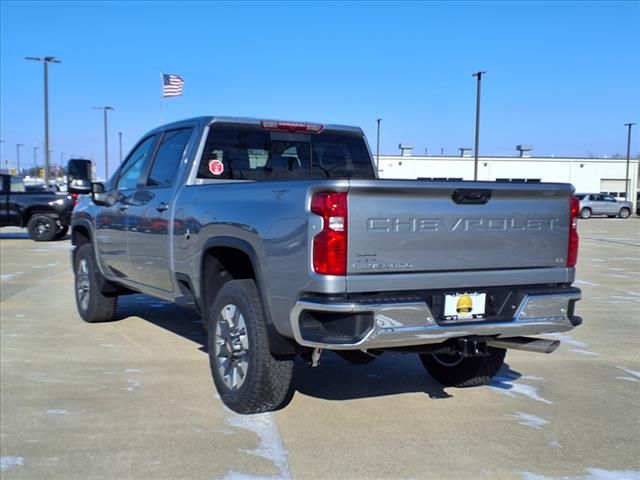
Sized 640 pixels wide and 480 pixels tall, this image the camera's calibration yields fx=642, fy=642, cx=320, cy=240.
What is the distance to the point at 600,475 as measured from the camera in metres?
3.47

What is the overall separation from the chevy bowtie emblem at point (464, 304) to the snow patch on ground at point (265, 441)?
4.27 ft

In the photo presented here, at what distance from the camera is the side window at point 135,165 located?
6.07 m

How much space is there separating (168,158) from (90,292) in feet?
7.25

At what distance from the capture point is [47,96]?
108ft

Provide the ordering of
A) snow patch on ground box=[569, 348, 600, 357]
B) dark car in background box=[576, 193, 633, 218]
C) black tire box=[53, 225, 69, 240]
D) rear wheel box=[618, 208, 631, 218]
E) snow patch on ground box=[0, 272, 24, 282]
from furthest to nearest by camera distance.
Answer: rear wheel box=[618, 208, 631, 218] < dark car in background box=[576, 193, 633, 218] < black tire box=[53, 225, 69, 240] < snow patch on ground box=[0, 272, 24, 282] < snow patch on ground box=[569, 348, 600, 357]

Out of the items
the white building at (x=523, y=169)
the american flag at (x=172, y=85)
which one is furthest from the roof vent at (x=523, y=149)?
the american flag at (x=172, y=85)

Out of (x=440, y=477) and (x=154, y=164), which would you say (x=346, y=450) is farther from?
(x=154, y=164)

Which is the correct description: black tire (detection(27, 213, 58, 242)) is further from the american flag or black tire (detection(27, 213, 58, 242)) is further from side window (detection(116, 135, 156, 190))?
side window (detection(116, 135, 156, 190))

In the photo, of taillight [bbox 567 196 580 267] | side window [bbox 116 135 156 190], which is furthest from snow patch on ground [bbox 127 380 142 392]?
taillight [bbox 567 196 580 267]

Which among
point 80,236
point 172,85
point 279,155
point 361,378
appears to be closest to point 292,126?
point 279,155

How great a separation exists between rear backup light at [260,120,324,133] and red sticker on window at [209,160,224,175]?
558mm

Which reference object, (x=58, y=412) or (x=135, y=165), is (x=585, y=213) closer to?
(x=135, y=165)

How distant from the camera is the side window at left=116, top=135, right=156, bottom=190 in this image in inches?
239

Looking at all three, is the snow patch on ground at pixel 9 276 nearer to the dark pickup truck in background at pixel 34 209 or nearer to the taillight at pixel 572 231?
the dark pickup truck in background at pixel 34 209
